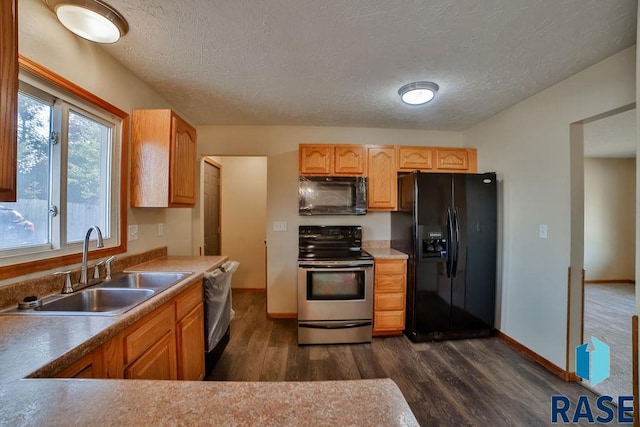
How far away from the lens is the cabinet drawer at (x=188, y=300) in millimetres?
1540

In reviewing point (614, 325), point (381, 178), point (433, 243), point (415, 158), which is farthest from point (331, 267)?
point (614, 325)

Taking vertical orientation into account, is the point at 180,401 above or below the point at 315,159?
below

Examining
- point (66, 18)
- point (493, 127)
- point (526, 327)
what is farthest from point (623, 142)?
point (66, 18)

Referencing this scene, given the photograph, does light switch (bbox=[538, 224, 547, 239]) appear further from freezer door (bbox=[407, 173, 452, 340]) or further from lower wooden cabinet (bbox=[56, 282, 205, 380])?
lower wooden cabinet (bbox=[56, 282, 205, 380])

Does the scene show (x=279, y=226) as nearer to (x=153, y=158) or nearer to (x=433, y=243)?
(x=153, y=158)

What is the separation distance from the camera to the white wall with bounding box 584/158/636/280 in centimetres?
447

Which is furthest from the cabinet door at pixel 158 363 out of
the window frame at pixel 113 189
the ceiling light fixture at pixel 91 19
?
the ceiling light fixture at pixel 91 19

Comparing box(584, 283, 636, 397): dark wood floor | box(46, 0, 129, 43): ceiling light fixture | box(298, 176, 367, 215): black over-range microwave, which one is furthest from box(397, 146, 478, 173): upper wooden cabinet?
box(46, 0, 129, 43): ceiling light fixture

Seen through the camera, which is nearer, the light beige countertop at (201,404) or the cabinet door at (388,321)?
the light beige countertop at (201,404)

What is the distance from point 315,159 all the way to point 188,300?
1.85m

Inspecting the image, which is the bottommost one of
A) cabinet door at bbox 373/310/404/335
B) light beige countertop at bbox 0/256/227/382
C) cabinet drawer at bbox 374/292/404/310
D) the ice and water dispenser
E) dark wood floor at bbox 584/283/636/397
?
dark wood floor at bbox 584/283/636/397

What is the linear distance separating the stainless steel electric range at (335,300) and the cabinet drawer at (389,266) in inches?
5.0

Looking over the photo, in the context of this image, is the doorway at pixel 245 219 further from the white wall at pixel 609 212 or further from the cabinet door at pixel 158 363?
the white wall at pixel 609 212

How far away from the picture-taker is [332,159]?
2822mm
